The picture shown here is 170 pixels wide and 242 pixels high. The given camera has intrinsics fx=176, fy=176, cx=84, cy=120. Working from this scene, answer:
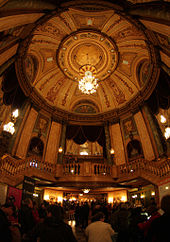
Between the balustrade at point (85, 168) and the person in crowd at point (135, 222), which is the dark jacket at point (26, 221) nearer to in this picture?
the person in crowd at point (135, 222)

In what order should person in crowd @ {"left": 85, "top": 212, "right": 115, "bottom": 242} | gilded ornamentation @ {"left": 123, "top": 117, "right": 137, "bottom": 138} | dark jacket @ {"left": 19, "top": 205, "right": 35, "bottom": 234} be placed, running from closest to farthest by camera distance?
person in crowd @ {"left": 85, "top": 212, "right": 115, "bottom": 242} → dark jacket @ {"left": 19, "top": 205, "right": 35, "bottom": 234} → gilded ornamentation @ {"left": 123, "top": 117, "right": 137, "bottom": 138}

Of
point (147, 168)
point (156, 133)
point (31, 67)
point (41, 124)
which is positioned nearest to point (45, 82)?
point (31, 67)

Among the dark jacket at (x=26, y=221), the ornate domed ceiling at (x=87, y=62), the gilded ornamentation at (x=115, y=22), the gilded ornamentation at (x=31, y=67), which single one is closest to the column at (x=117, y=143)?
the ornate domed ceiling at (x=87, y=62)

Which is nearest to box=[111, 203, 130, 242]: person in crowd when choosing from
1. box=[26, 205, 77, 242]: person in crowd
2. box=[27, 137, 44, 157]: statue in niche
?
box=[26, 205, 77, 242]: person in crowd

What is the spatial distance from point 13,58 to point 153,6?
8857mm

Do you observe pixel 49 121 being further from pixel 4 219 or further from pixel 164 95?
pixel 4 219

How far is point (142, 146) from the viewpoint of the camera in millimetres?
14680

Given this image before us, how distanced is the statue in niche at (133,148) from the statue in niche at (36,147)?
309 inches

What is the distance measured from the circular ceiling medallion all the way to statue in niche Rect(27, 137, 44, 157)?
292 inches

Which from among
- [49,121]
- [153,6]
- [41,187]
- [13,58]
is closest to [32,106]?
[49,121]

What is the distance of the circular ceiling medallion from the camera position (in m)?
15.5

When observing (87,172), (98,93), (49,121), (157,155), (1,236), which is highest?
(98,93)

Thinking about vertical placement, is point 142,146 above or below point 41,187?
above

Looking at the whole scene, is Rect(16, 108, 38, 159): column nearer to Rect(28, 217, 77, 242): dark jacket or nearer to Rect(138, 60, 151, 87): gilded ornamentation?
Rect(138, 60, 151, 87): gilded ornamentation
